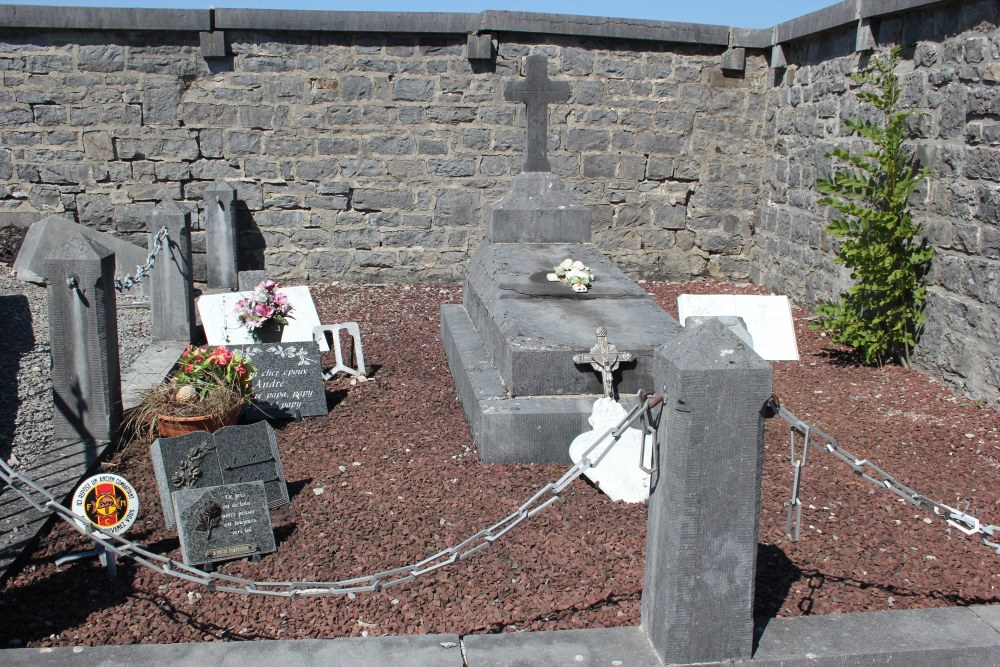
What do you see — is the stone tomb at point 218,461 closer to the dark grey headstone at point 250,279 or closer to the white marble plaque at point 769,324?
the white marble plaque at point 769,324

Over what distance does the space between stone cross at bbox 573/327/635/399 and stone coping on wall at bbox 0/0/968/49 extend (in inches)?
209

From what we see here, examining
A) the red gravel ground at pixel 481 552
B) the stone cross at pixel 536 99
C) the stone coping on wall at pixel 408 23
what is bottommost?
the red gravel ground at pixel 481 552

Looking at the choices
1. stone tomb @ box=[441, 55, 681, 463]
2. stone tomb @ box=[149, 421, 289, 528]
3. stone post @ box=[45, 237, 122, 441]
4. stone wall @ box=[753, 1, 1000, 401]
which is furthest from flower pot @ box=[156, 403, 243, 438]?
stone wall @ box=[753, 1, 1000, 401]

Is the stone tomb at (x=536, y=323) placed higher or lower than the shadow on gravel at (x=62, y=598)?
higher

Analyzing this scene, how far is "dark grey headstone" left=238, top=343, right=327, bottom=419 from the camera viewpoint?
19.6ft

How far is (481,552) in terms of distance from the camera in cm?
405

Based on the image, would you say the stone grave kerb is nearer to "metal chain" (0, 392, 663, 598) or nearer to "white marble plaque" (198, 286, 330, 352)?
"white marble plaque" (198, 286, 330, 352)

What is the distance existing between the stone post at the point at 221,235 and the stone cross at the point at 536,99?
3.42 m

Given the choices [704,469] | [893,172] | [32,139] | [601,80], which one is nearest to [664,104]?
[601,80]

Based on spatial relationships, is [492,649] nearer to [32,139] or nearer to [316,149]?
[316,149]

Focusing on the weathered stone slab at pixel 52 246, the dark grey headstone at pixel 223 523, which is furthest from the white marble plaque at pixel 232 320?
the dark grey headstone at pixel 223 523

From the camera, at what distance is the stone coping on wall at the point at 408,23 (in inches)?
373

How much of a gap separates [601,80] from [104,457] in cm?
711

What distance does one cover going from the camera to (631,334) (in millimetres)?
5609
